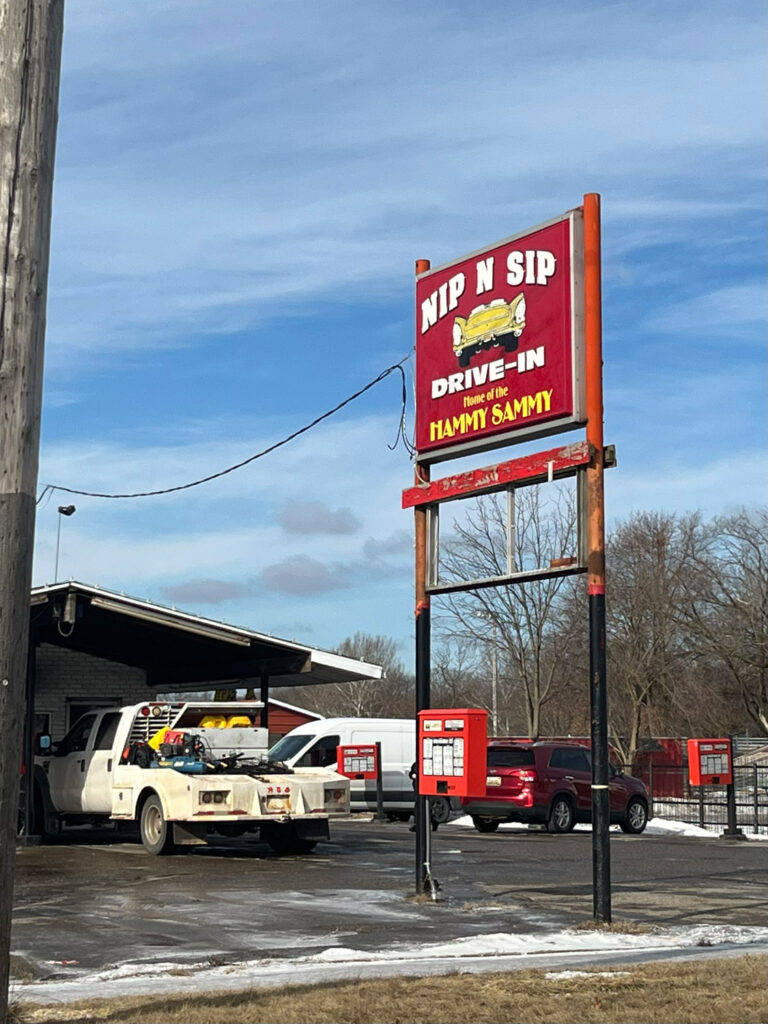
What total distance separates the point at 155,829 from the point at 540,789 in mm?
8723

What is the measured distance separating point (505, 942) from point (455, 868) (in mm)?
6627

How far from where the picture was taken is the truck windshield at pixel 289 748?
3216 cm

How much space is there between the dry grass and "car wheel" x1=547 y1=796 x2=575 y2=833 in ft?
55.1

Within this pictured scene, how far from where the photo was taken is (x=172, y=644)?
28016 mm

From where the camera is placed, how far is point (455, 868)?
1677 cm

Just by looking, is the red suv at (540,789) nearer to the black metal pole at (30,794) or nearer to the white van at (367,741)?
the white van at (367,741)

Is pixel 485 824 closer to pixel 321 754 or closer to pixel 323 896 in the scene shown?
pixel 321 754

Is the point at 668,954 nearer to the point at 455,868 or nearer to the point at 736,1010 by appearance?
the point at 736,1010

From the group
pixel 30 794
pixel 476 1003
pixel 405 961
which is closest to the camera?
pixel 476 1003

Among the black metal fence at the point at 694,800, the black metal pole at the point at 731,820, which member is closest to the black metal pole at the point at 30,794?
the black metal pole at the point at 731,820

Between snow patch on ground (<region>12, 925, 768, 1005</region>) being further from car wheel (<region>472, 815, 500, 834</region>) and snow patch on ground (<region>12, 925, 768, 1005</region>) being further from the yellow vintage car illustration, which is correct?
car wheel (<region>472, 815, 500, 834</region>)

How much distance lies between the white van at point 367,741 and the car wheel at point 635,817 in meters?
5.85

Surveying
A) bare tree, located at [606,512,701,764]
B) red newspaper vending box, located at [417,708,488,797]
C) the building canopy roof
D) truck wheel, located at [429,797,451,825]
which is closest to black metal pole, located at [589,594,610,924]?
red newspaper vending box, located at [417,708,488,797]

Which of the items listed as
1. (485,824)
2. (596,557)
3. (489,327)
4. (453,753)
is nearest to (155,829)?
(453,753)
